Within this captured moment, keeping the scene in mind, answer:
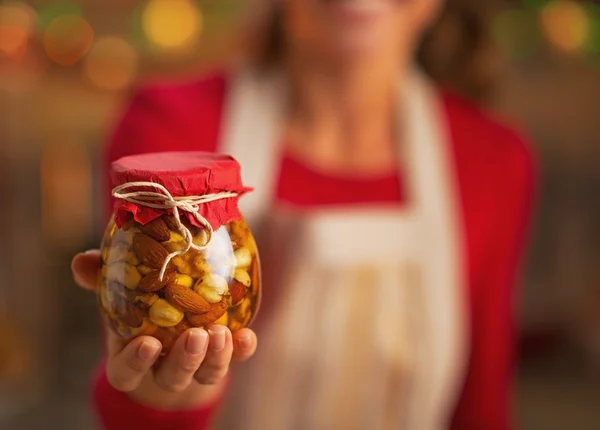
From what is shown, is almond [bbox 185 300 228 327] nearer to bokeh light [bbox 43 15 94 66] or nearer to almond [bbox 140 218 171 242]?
almond [bbox 140 218 171 242]

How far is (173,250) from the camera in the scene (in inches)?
15.2

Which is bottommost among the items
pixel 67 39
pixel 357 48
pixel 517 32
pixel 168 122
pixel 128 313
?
pixel 128 313

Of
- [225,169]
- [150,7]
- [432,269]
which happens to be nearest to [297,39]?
[432,269]

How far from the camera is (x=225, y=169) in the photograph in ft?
1.32

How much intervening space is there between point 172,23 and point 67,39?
0.30 m

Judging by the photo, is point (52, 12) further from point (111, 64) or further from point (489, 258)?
point (489, 258)

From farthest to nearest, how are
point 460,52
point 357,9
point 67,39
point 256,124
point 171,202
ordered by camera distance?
point 67,39, point 460,52, point 256,124, point 357,9, point 171,202

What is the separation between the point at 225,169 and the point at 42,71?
6.11ft

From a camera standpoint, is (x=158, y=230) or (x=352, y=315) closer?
(x=158, y=230)

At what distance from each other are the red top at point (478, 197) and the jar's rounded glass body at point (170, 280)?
49 centimetres

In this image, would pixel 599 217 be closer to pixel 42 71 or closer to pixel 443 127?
pixel 443 127

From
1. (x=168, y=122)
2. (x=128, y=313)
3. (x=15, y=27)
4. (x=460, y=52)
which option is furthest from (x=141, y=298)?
(x=15, y=27)

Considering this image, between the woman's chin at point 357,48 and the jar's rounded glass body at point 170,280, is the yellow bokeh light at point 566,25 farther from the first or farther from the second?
the jar's rounded glass body at point 170,280

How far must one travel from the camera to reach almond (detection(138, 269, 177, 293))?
39 cm
